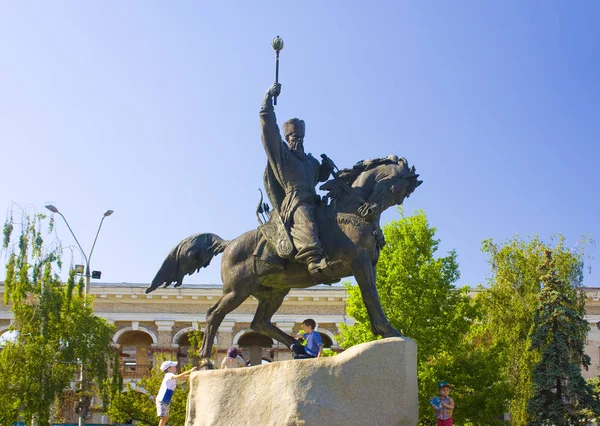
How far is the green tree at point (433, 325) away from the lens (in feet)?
82.4

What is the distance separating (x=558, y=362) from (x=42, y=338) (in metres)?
17.1

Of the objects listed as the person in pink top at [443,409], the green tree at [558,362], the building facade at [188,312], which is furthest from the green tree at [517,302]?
the person in pink top at [443,409]

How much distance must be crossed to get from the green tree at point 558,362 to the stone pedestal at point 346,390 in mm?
20178

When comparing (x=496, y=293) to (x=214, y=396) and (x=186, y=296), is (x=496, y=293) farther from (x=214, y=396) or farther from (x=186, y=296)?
(x=214, y=396)

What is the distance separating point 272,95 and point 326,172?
1.16 m

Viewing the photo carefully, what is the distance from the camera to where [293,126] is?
31.5 ft

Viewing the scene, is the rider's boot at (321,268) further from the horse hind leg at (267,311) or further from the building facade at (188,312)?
the building facade at (188,312)

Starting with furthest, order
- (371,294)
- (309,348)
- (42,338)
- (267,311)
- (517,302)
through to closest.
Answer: (517,302), (42,338), (267,311), (309,348), (371,294)

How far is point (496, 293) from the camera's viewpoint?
101ft

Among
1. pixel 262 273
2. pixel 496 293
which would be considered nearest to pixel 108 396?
pixel 496 293

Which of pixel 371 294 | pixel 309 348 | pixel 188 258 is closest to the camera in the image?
pixel 371 294

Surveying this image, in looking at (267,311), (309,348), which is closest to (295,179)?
(267,311)

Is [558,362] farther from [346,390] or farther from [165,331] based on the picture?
[165,331]

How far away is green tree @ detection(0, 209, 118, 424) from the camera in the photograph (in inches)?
955
